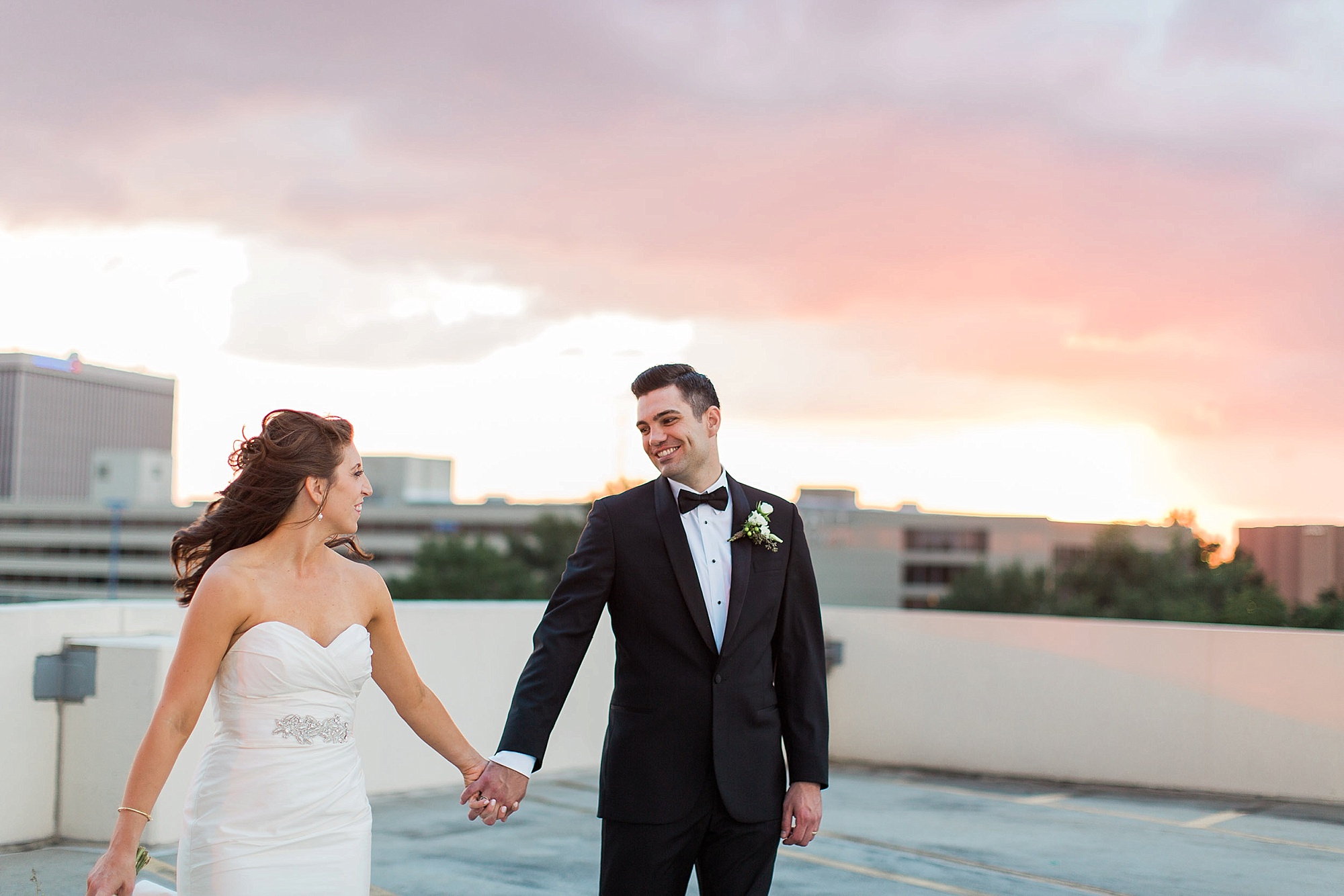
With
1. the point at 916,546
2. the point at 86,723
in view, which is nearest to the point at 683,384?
the point at 86,723

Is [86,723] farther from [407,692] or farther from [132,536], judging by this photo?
[132,536]

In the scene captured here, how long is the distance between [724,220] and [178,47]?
1190 inches

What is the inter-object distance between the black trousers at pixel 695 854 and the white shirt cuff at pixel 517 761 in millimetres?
276

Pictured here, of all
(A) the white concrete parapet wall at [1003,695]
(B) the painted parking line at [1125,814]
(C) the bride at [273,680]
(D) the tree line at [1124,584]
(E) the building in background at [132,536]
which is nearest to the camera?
(C) the bride at [273,680]

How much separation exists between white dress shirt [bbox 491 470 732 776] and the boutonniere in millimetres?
52

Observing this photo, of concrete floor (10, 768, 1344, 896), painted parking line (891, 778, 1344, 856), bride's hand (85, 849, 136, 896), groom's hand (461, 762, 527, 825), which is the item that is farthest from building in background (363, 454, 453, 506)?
bride's hand (85, 849, 136, 896)

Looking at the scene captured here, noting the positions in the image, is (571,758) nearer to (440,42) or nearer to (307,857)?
(307,857)

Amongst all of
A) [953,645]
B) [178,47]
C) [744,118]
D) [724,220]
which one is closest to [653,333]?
[724,220]

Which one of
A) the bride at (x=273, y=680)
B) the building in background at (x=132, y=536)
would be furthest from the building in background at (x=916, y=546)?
the bride at (x=273, y=680)

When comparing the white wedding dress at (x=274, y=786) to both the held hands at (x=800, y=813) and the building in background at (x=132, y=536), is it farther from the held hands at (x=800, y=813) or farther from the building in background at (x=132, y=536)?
the building in background at (x=132, y=536)

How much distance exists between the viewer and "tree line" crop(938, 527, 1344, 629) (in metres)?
83.8

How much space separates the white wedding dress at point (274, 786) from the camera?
2.89m

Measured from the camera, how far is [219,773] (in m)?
2.94

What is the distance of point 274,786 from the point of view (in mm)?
2951
